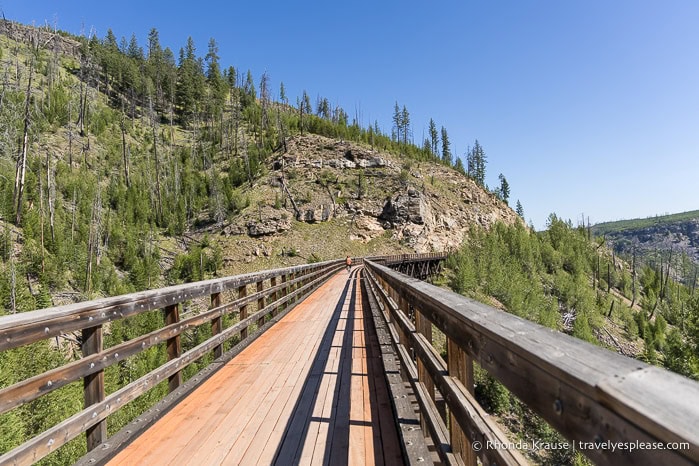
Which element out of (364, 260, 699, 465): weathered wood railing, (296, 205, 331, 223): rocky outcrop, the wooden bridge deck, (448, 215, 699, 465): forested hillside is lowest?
(448, 215, 699, 465): forested hillside

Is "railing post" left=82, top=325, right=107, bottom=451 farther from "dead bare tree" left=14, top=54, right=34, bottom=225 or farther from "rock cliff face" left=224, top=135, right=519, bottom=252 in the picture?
"rock cliff face" left=224, top=135, right=519, bottom=252

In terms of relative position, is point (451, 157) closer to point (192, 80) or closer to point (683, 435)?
point (192, 80)

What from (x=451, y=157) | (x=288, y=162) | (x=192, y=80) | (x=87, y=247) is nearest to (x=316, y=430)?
(x=87, y=247)

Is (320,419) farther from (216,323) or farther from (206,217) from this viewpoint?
(206,217)

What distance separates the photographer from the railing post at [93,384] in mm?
3043

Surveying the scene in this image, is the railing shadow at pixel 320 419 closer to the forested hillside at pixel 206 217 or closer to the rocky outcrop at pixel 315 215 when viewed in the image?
the forested hillside at pixel 206 217

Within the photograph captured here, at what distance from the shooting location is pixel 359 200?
204 feet

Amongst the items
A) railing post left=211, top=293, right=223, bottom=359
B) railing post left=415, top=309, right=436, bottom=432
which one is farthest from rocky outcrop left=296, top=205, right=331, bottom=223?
railing post left=415, top=309, right=436, bottom=432

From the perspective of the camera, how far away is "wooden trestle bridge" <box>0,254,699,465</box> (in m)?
0.79

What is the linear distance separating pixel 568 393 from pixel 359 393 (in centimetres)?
370

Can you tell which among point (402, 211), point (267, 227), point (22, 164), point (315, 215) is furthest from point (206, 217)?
point (402, 211)

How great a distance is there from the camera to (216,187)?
60.1 metres

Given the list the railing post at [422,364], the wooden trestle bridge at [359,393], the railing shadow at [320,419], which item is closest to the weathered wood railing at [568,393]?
the wooden trestle bridge at [359,393]

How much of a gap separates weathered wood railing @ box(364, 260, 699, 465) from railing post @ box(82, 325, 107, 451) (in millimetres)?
2796
